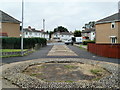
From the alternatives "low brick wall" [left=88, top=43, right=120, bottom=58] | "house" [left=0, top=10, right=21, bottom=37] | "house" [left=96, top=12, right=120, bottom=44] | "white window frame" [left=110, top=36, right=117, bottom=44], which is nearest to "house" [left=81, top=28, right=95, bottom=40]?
"house" [left=96, top=12, right=120, bottom=44]

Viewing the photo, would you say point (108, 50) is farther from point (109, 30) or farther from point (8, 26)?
point (8, 26)

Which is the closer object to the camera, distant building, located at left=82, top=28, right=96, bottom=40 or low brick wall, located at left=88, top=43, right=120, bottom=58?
low brick wall, located at left=88, top=43, right=120, bottom=58

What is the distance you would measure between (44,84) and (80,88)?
148 centimetres

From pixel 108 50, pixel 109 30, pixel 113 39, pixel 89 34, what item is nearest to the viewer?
pixel 108 50

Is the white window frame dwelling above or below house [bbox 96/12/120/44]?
below

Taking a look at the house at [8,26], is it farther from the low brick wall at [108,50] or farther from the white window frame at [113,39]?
the white window frame at [113,39]

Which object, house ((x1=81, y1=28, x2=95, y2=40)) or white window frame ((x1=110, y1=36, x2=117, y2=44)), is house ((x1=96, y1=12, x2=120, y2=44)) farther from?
house ((x1=81, y1=28, x2=95, y2=40))

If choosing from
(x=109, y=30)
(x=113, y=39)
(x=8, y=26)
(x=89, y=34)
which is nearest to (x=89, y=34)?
(x=89, y=34)

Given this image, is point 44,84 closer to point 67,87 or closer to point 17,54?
point 67,87

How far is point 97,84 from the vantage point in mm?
5246

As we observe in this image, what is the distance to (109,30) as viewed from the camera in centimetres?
2372

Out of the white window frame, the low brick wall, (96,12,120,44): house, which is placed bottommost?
the low brick wall

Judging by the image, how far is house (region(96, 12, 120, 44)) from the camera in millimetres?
22938

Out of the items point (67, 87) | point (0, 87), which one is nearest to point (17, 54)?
point (0, 87)
